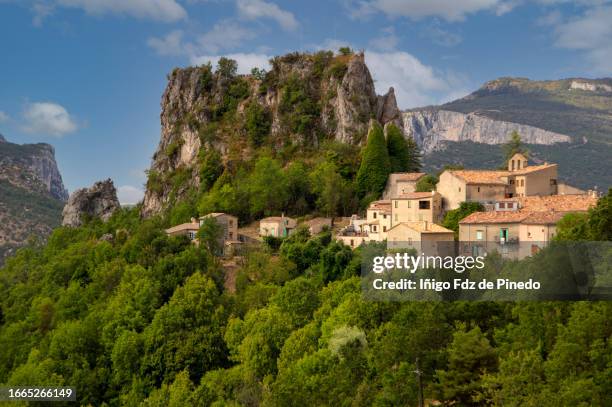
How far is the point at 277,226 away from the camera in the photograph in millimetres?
63906

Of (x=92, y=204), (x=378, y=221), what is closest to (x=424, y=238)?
(x=378, y=221)

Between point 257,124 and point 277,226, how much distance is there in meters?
21.7

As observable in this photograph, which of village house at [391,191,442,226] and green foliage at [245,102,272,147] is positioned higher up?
green foliage at [245,102,272,147]

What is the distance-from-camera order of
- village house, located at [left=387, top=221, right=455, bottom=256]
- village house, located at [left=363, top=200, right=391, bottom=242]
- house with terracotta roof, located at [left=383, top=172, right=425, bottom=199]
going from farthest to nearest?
house with terracotta roof, located at [left=383, top=172, right=425, bottom=199], village house, located at [left=363, top=200, right=391, bottom=242], village house, located at [left=387, top=221, right=455, bottom=256]

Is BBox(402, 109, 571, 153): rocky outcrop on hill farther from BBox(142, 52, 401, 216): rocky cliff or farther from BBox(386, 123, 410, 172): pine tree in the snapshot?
BBox(386, 123, 410, 172): pine tree

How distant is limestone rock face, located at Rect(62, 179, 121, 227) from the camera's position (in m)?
95.8

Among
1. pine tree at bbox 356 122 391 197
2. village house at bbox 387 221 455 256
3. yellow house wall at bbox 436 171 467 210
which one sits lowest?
village house at bbox 387 221 455 256

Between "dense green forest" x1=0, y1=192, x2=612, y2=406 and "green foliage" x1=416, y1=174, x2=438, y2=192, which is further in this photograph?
"green foliage" x1=416, y1=174, x2=438, y2=192

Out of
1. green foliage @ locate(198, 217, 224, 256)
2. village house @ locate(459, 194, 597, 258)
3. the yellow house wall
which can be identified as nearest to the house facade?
green foliage @ locate(198, 217, 224, 256)

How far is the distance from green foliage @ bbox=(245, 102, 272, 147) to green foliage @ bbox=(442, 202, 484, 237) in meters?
34.9

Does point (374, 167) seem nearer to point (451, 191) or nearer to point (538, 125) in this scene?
point (451, 191)

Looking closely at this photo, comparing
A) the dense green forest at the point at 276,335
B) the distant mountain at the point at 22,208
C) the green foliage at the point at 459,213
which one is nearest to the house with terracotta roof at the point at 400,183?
the green foliage at the point at 459,213

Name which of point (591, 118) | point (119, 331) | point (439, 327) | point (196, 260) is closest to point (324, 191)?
point (196, 260)

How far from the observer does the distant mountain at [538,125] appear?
123500 millimetres
